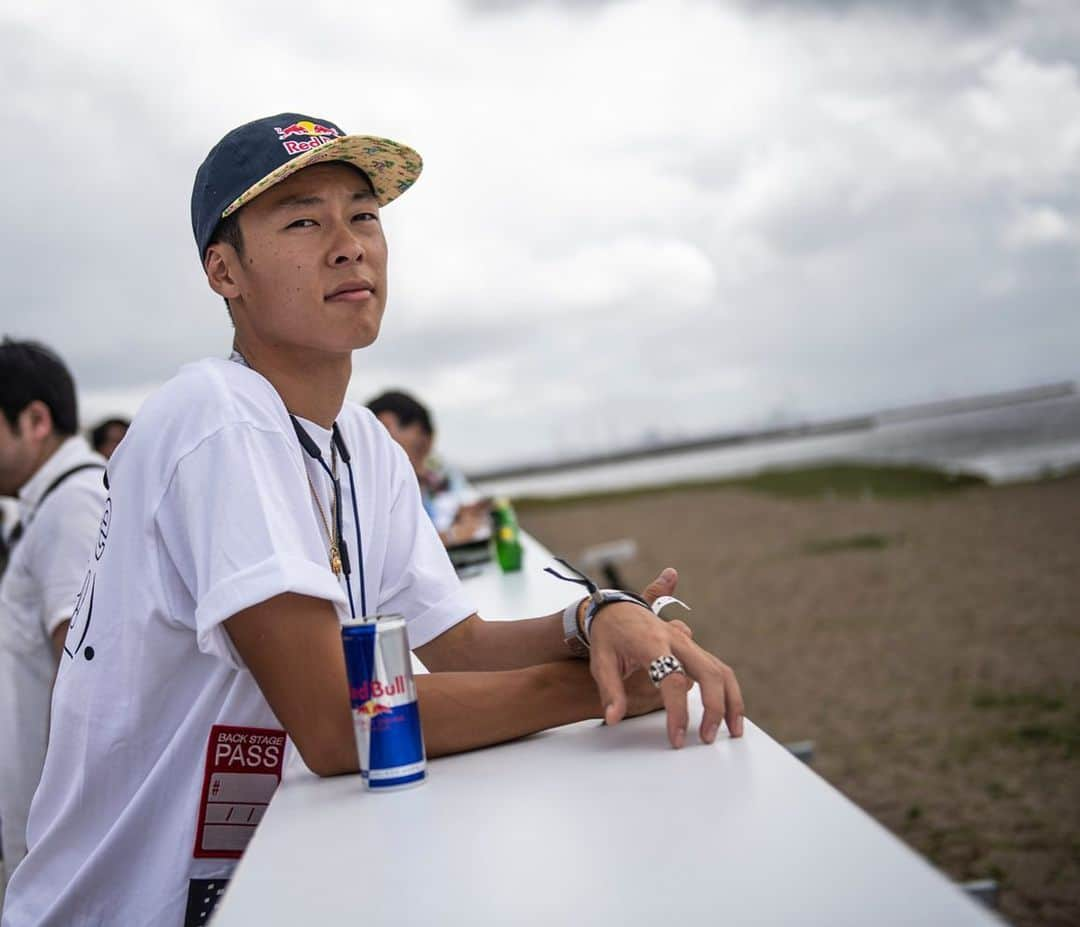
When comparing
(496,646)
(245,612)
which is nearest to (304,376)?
(245,612)

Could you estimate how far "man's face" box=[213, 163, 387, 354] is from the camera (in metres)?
1.64

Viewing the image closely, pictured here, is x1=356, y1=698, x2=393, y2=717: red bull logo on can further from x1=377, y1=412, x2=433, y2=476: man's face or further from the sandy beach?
x1=377, y1=412, x2=433, y2=476: man's face

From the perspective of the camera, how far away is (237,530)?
138cm

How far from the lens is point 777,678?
7145 mm

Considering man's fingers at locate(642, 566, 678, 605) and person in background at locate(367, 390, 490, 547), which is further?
person in background at locate(367, 390, 490, 547)

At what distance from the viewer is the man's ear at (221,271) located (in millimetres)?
1686

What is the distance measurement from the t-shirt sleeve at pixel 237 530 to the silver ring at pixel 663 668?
396 millimetres

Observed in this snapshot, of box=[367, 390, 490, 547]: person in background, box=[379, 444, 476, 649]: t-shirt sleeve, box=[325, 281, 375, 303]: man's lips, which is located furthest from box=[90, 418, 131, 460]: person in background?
box=[325, 281, 375, 303]: man's lips

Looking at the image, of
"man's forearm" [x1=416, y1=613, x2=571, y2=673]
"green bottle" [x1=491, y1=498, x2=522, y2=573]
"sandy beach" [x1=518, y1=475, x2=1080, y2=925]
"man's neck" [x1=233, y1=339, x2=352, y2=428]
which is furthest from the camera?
"sandy beach" [x1=518, y1=475, x2=1080, y2=925]

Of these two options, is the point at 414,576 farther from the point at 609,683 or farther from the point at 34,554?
the point at 34,554

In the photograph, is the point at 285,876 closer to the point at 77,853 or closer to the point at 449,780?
the point at 449,780

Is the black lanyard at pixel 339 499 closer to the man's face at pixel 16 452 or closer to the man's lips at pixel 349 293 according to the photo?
the man's lips at pixel 349 293

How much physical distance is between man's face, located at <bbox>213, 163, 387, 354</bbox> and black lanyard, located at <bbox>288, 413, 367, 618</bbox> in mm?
132

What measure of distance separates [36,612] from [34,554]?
0.47 ft
